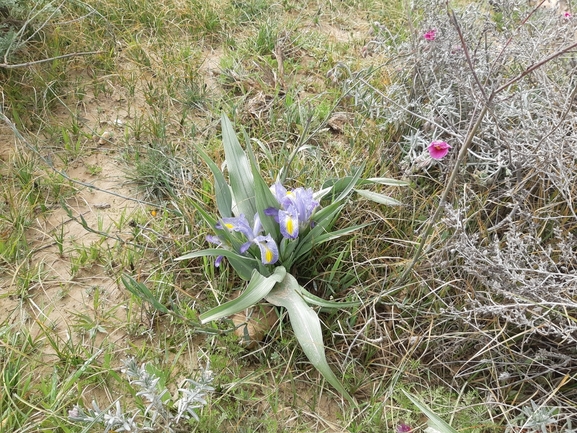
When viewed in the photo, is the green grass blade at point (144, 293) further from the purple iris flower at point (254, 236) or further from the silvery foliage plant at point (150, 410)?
the purple iris flower at point (254, 236)

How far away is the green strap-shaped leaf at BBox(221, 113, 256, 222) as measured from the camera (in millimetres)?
1831

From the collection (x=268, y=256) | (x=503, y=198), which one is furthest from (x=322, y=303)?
(x=503, y=198)

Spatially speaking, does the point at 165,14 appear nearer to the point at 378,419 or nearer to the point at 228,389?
the point at 228,389

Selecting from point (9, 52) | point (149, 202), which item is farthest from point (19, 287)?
point (9, 52)

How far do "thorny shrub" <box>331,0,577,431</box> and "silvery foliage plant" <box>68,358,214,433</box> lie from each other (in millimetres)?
840

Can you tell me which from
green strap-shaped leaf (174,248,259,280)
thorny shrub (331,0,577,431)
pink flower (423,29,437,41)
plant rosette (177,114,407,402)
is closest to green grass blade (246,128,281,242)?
plant rosette (177,114,407,402)

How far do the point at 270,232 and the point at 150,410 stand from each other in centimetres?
70

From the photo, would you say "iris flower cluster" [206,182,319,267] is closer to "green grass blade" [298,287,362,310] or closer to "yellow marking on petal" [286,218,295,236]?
"yellow marking on petal" [286,218,295,236]

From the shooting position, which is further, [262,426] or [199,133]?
[199,133]

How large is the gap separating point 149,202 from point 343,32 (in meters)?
2.06

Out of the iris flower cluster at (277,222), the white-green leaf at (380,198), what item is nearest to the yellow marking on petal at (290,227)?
the iris flower cluster at (277,222)

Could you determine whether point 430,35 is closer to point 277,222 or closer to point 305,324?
point 277,222

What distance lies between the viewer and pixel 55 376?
1.55 metres

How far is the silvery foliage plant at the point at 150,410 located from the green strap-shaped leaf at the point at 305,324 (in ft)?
1.02
